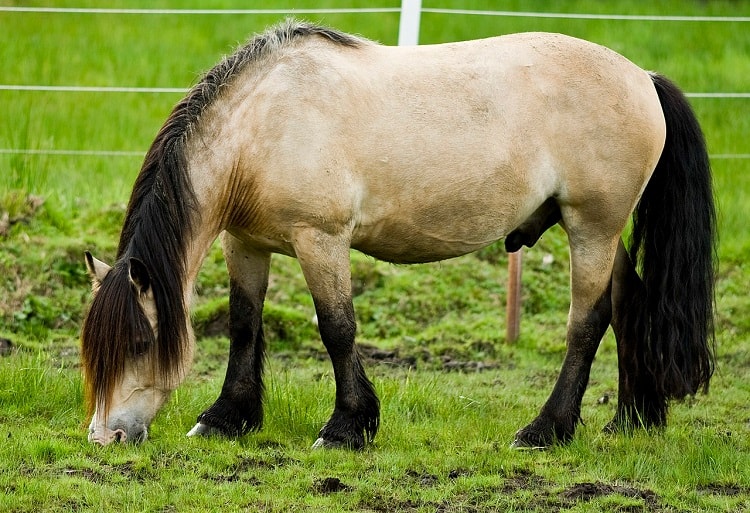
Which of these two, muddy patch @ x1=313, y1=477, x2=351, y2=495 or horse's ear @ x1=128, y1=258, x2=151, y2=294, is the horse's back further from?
muddy patch @ x1=313, y1=477, x2=351, y2=495

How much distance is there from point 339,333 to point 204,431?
33.1 inches

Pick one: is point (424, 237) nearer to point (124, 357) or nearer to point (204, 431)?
point (204, 431)

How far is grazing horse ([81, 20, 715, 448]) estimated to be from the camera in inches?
193

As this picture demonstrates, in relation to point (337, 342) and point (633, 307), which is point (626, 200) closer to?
point (633, 307)

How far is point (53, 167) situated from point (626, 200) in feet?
18.3

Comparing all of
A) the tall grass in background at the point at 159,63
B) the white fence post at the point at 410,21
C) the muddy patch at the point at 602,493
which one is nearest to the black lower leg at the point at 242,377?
the muddy patch at the point at 602,493

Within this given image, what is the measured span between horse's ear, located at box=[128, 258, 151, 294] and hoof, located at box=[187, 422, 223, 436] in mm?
916

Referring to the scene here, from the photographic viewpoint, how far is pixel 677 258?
18.9 ft

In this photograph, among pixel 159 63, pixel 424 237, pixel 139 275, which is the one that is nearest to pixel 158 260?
pixel 139 275

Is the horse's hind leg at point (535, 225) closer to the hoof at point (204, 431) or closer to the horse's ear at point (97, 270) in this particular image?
the hoof at point (204, 431)

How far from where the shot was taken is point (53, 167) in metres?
9.39

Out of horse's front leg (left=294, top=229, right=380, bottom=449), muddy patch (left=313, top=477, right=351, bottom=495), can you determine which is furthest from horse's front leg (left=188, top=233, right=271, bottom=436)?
muddy patch (left=313, top=477, right=351, bottom=495)

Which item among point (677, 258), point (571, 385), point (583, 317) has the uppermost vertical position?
point (677, 258)

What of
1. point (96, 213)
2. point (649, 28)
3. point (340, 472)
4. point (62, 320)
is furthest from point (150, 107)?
point (340, 472)
